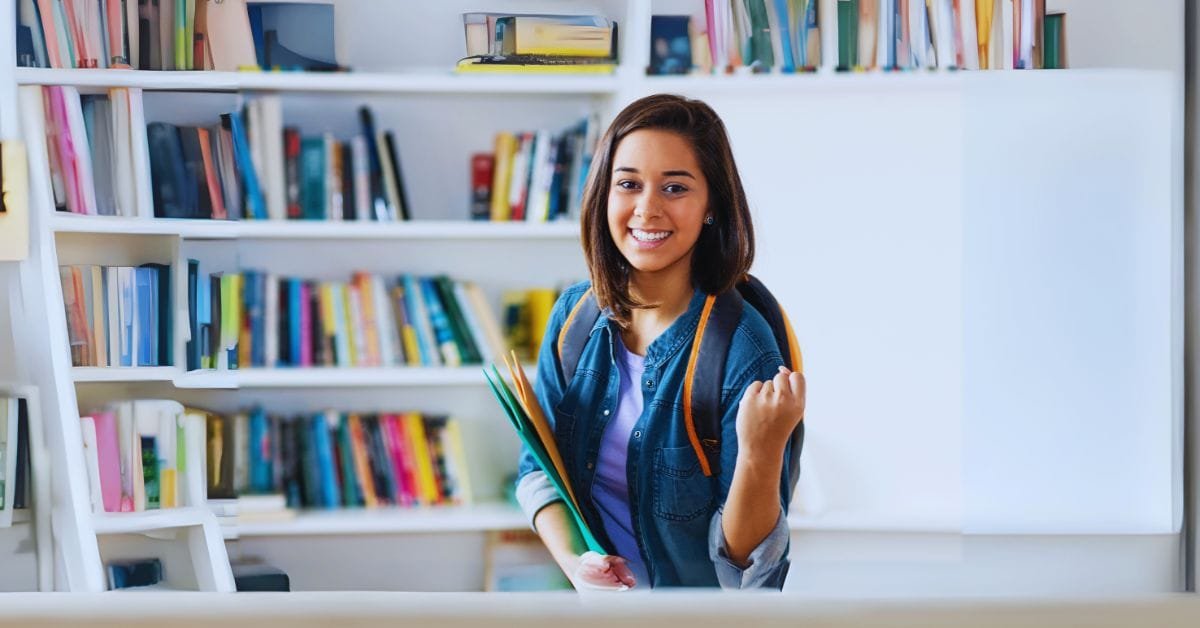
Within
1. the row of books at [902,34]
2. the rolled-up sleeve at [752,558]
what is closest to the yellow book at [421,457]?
the rolled-up sleeve at [752,558]

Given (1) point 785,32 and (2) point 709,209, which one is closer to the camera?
(2) point 709,209

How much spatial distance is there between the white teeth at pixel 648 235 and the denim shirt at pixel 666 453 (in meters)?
0.10

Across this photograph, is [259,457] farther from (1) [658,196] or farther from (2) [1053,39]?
(2) [1053,39]

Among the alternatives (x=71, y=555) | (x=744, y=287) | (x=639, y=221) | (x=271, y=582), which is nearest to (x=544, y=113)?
(x=639, y=221)

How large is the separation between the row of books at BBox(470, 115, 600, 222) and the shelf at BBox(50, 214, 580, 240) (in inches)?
0.8

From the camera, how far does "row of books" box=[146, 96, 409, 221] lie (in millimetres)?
1655

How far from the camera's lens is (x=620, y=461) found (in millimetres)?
1656

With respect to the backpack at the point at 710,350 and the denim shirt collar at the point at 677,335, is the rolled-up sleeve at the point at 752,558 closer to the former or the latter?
the backpack at the point at 710,350

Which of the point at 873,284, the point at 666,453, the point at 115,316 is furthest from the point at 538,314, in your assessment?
the point at 115,316

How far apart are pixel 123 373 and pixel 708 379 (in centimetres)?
88

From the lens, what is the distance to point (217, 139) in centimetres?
166

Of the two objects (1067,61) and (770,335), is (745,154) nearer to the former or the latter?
(770,335)

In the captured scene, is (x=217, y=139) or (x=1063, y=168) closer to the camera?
(x=217, y=139)

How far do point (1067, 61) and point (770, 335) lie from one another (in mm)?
655
